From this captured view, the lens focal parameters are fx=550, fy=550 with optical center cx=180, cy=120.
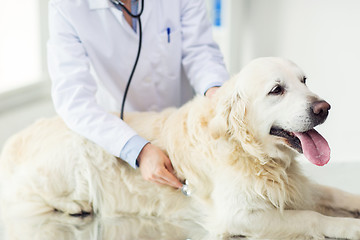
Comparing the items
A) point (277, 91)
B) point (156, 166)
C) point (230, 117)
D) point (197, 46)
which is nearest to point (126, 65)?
point (197, 46)

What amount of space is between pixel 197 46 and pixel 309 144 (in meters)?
0.85

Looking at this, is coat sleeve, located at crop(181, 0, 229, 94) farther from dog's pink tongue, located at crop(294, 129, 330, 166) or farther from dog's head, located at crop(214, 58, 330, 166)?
dog's pink tongue, located at crop(294, 129, 330, 166)

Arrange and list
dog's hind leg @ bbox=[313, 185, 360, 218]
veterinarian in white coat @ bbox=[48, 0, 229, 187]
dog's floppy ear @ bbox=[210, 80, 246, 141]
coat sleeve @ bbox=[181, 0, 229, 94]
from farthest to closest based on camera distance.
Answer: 1. coat sleeve @ bbox=[181, 0, 229, 94]
2. veterinarian in white coat @ bbox=[48, 0, 229, 187]
3. dog's hind leg @ bbox=[313, 185, 360, 218]
4. dog's floppy ear @ bbox=[210, 80, 246, 141]

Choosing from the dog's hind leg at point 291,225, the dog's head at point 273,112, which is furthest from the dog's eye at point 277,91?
the dog's hind leg at point 291,225

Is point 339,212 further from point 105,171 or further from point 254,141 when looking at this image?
point 105,171

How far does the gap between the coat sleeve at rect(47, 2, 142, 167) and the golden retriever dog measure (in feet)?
0.30

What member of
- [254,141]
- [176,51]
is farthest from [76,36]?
[254,141]

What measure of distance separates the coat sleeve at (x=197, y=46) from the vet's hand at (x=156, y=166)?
465mm

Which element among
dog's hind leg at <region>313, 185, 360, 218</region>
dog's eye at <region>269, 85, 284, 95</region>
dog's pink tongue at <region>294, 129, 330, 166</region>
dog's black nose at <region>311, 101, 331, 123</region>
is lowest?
dog's hind leg at <region>313, 185, 360, 218</region>

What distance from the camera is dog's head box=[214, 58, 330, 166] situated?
Answer: 5.36ft

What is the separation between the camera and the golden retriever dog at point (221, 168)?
1.68 metres

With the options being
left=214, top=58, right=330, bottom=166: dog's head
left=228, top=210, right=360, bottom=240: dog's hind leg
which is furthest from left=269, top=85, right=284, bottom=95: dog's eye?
left=228, top=210, right=360, bottom=240: dog's hind leg

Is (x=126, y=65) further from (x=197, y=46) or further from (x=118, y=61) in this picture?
(x=197, y=46)

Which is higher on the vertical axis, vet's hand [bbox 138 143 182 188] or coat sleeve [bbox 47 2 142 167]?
coat sleeve [bbox 47 2 142 167]
